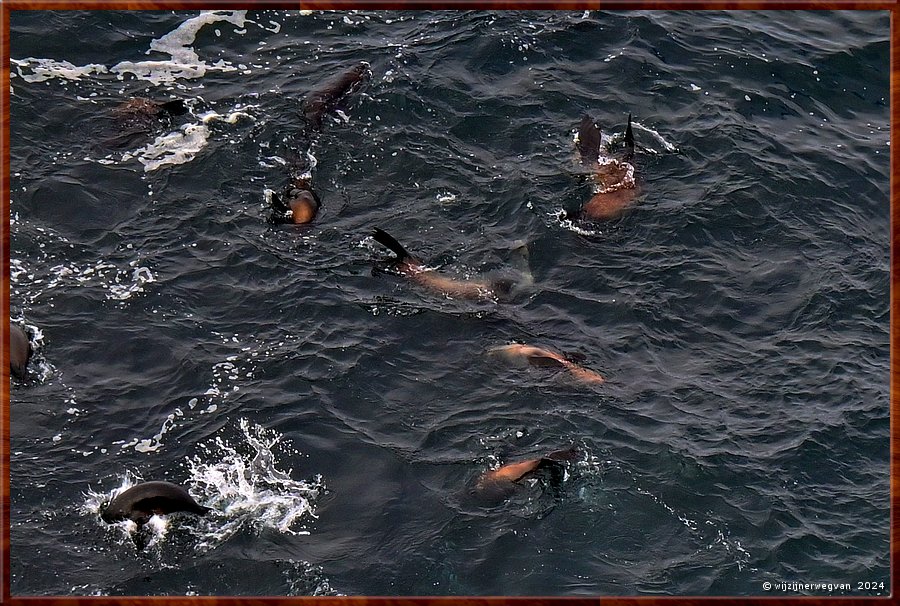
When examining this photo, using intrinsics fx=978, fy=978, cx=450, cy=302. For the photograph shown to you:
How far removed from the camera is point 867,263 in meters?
15.6

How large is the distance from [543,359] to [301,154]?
583 centimetres

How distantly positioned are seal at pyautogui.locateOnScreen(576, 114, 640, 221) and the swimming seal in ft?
14.0

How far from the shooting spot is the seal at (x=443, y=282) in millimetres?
14453

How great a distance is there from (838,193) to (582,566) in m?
9.17

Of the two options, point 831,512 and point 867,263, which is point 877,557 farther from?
point 867,263

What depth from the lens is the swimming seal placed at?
15391 mm

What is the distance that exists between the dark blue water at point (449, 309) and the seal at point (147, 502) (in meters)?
0.20

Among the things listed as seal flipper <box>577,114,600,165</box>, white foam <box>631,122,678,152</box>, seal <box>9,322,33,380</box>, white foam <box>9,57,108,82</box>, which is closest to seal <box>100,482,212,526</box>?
seal <box>9,322,33,380</box>

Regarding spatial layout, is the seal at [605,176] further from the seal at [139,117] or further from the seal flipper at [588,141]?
the seal at [139,117]

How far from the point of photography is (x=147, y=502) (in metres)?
10.9

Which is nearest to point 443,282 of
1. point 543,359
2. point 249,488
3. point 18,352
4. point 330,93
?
point 543,359

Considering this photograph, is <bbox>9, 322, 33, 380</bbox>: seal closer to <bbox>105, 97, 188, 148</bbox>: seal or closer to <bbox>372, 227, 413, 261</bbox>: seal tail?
<bbox>105, 97, 188, 148</bbox>: seal

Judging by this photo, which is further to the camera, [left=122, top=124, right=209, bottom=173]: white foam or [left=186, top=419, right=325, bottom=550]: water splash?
[left=122, top=124, right=209, bottom=173]: white foam

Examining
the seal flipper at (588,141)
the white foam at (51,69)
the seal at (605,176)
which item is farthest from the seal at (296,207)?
the white foam at (51,69)
